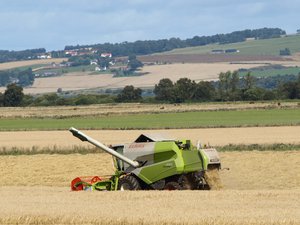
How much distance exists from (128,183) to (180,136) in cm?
2698

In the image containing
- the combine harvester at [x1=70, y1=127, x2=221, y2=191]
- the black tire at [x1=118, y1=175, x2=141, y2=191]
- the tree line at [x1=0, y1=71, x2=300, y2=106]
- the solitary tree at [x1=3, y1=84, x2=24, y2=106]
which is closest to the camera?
the combine harvester at [x1=70, y1=127, x2=221, y2=191]

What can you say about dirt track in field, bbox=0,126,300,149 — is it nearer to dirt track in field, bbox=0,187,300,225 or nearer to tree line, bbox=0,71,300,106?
dirt track in field, bbox=0,187,300,225

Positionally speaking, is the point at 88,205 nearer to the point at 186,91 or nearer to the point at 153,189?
the point at 153,189

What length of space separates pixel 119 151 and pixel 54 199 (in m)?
3.86

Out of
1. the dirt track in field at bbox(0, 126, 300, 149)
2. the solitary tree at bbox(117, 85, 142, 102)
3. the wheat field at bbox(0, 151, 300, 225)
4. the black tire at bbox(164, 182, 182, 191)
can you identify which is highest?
the wheat field at bbox(0, 151, 300, 225)

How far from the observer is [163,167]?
23.9 m

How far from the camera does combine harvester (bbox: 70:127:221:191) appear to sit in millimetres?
23766

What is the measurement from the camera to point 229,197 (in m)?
21.2

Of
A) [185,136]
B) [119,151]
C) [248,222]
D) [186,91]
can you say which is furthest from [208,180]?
[186,91]

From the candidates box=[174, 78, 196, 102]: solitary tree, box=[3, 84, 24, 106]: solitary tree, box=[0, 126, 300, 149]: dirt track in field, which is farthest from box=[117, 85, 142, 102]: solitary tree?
box=[0, 126, 300, 149]: dirt track in field

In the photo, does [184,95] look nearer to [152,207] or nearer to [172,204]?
[172,204]

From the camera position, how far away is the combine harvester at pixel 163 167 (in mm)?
23766

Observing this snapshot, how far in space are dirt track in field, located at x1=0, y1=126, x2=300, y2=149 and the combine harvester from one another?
61.4ft

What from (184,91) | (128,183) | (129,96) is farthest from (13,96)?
(128,183)
